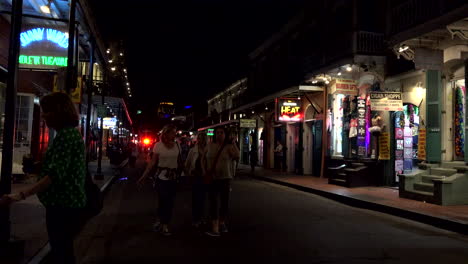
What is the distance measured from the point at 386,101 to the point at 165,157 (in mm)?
9365

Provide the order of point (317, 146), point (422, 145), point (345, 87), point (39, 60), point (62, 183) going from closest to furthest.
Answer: point (62, 183), point (39, 60), point (422, 145), point (345, 87), point (317, 146)

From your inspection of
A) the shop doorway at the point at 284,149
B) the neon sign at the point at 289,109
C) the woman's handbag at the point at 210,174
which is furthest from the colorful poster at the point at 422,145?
the shop doorway at the point at 284,149

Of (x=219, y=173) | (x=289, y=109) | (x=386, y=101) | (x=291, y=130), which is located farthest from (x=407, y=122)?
(x=291, y=130)

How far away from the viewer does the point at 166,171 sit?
7488 millimetres

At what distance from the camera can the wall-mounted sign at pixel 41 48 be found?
37.2 ft

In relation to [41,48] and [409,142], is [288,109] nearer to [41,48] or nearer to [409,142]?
[409,142]

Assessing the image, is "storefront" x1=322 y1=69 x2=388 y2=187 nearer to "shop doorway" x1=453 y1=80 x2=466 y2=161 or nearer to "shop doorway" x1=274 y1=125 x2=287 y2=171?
"shop doorway" x1=453 y1=80 x2=466 y2=161

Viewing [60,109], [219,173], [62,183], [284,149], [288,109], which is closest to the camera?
[62,183]

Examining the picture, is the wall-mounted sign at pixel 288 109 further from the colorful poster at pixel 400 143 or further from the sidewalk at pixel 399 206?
the colorful poster at pixel 400 143

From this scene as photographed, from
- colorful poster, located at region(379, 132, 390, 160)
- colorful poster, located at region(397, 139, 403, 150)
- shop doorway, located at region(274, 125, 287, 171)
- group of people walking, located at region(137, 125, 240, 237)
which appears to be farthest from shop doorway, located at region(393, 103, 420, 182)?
shop doorway, located at region(274, 125, 287, 171)

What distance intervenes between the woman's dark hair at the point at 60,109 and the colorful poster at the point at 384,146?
1413 centimetres

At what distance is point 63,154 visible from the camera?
3285mm

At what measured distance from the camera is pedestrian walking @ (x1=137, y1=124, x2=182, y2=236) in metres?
7.46

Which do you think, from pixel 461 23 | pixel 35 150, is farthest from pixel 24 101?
pixel 461 23
